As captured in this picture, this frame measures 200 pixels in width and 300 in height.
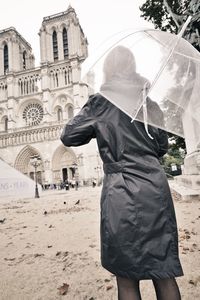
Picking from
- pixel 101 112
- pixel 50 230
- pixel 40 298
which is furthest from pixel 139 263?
pixel 50 230

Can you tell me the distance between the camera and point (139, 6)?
1009 cm

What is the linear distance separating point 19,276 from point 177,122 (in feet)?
7.23

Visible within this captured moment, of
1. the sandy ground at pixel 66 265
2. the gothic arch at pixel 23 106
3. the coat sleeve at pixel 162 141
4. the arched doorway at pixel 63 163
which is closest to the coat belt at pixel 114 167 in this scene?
the coat sleeve at pixel 162 141

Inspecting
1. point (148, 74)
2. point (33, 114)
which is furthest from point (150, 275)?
point (33, 114)

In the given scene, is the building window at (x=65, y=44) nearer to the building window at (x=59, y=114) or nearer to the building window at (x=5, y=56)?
the building window at (x=59, y=114)

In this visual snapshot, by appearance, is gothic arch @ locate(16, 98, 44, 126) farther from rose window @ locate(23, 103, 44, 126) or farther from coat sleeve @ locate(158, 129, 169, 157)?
coat sleeve @ locate(158, 129, 169, 157)

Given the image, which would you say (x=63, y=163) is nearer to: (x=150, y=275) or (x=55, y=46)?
(x=55, y=46)

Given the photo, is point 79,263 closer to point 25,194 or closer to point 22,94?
point 25,194

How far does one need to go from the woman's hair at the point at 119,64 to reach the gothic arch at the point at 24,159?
3347 centimetres

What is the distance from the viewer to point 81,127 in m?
1.26

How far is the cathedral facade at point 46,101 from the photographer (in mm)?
32812

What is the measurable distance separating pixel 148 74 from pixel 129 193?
63cm

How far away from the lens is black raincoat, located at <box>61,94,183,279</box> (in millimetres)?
1075

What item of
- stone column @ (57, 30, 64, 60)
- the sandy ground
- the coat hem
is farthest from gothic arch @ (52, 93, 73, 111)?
the coat hem
